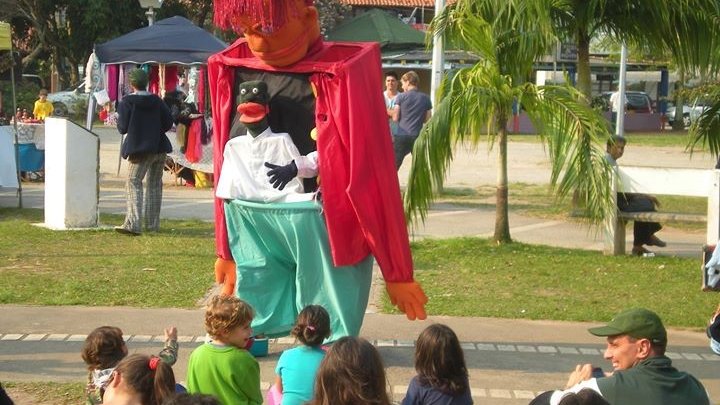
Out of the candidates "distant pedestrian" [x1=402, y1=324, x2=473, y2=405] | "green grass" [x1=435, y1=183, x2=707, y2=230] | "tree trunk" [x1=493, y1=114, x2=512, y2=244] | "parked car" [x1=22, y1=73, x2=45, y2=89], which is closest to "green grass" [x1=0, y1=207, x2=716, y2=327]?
"tree trunk" [x1=493, y1=114, x2=512, y2=244]

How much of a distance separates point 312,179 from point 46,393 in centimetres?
188

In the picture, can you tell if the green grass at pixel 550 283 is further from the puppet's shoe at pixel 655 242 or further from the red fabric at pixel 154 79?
the red fabric at pixel 154 79

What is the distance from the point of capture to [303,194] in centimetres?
641

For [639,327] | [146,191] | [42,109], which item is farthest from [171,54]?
[639,327]

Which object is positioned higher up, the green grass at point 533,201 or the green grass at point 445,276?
the green grass at point 533,201

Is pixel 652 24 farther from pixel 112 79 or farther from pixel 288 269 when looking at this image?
pixel 112 79

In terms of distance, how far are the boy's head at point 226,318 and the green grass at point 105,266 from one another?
12.4 feet

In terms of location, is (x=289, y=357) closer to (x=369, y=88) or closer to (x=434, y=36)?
(x=369, y=88)

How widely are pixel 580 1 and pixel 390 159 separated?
5.63 meters

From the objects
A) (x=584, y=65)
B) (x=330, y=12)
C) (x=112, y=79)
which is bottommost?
(x=112, y=79)

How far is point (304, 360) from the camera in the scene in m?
5.18

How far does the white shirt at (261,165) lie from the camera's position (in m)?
6.39

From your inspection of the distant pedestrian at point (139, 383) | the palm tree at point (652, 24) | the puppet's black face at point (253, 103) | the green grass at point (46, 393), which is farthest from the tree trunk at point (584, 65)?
the distant pedestrian at point (139, 383)

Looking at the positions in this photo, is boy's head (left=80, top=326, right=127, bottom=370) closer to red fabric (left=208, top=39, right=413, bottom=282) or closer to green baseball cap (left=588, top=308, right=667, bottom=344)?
red fabric (left=208, top=39, right=413, bottom=282)
